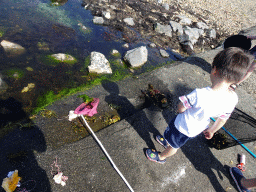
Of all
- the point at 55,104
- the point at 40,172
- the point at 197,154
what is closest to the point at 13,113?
the point at 55,104

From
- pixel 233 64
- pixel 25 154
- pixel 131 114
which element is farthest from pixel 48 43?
pixel 233 64

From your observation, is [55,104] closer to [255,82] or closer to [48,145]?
[48,145]

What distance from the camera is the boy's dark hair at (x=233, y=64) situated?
163 centimetres

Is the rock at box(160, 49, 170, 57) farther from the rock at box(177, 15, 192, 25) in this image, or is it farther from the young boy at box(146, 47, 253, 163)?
the young boy at box(146, 47, 253, 163)

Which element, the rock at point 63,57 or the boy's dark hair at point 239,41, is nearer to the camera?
the boy's dark hair at point 239,41

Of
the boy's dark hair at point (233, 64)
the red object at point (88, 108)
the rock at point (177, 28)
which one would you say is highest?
the boy's dark hair at point (233, 64)

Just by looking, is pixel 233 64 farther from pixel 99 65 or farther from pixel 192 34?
pixel 192 34

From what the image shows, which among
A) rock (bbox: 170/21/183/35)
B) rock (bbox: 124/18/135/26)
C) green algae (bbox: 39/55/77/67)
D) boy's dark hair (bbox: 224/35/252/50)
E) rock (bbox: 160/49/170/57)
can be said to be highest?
boy's dark hair (bbox: 224/35/252/50)

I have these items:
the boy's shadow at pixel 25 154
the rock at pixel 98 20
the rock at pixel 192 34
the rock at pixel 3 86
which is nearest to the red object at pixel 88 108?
the boy's shadow at pixel 25 154

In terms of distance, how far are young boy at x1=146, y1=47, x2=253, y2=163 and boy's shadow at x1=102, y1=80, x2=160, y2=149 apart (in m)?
0.94

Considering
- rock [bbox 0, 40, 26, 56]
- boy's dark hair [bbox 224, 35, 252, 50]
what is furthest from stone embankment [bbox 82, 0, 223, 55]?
rock [bbox 0, 40, 26, 56]

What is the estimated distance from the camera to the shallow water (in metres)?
3.96

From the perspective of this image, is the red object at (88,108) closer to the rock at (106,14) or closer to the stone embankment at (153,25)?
the stone embankment at (153,25)

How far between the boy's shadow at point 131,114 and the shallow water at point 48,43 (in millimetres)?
918
